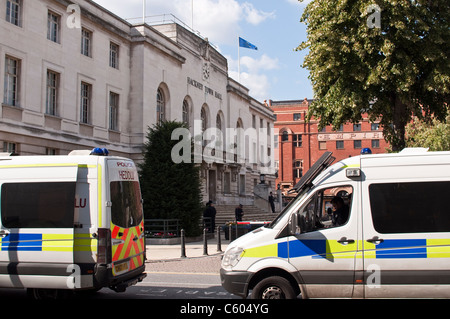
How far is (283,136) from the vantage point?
248 ft

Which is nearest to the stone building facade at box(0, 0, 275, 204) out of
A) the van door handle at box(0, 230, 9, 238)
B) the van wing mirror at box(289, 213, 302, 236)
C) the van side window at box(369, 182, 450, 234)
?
the van door handle at box(0, 230, 9, 238)

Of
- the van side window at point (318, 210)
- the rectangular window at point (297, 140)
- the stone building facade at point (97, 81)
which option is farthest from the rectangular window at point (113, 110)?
the rectangular window at point (297, 140)

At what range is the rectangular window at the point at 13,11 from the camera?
819 inches

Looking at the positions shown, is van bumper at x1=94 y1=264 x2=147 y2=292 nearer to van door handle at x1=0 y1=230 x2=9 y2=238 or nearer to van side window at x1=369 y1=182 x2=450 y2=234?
van door handle at x1=0 y1=230 x2=9 y2=238

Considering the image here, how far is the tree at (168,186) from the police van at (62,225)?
1321 cm

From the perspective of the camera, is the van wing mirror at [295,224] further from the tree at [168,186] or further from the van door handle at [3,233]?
the tree at [168,186]

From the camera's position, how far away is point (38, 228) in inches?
302

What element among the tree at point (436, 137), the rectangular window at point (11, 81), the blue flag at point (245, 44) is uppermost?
the blue flag at point (245, 44)

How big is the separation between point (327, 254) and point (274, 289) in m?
0.94

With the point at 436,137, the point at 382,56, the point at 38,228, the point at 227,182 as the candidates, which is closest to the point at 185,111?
the point at 227,182

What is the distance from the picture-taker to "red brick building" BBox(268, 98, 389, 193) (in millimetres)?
72250

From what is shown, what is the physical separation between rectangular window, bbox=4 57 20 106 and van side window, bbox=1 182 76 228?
1435 cm
